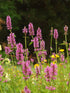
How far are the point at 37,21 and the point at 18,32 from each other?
107cm

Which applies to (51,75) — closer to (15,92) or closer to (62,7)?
(15,92)

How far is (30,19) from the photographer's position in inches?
295

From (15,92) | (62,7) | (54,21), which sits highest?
(62,7)

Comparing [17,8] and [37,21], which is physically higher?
[17,8]

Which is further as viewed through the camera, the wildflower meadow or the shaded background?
the shaded background

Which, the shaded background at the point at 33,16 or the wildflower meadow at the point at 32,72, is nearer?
the wildflower meadow at the point at 32,72

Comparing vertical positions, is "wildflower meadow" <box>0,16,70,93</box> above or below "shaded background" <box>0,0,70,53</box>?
below

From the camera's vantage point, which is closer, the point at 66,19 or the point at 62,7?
the point at 62,7

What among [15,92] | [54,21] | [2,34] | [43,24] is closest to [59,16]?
[54,21]

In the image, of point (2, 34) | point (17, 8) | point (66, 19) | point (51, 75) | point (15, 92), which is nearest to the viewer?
point (51, 75)

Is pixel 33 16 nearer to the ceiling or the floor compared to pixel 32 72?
nearer to the ceiling

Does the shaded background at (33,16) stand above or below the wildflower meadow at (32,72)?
above

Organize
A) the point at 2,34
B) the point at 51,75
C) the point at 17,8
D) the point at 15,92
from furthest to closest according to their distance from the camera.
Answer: the point at 17,8 < the point at 2,34 < the point at 15,92 < the point at 51,75

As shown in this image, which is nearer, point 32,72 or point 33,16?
point 32,72
